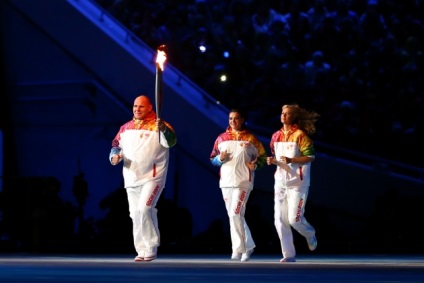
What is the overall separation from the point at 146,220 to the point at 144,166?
28.2 inches

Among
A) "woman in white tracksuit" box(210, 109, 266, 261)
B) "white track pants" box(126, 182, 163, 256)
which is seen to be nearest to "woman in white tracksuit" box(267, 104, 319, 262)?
"woman in white tracksuit" box(210, 109, 266, 261)

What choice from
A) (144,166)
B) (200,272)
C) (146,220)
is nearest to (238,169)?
(144,166)

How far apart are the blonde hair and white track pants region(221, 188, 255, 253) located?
3.79 ft

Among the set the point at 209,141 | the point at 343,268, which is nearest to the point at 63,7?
the point at 209,141

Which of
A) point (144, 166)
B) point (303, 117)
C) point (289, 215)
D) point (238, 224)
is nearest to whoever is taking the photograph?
point (144, 166)

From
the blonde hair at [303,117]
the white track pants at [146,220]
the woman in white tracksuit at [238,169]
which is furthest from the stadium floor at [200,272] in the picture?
the blonde hair at [303,117]

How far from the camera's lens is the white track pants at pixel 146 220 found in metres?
14.8

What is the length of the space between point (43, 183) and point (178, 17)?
259 inches

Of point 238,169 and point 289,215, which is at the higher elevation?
point 238,169

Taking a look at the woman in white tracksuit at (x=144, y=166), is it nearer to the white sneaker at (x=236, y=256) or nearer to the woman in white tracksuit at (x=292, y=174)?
the white sneaker at (x=236, y=256)

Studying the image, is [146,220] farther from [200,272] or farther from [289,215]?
[200,272]

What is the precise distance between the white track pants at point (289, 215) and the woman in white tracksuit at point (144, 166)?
160 centimetres

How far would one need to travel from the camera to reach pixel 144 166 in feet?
49.2

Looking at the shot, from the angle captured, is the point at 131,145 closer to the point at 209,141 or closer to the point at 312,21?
the point at 209,141
